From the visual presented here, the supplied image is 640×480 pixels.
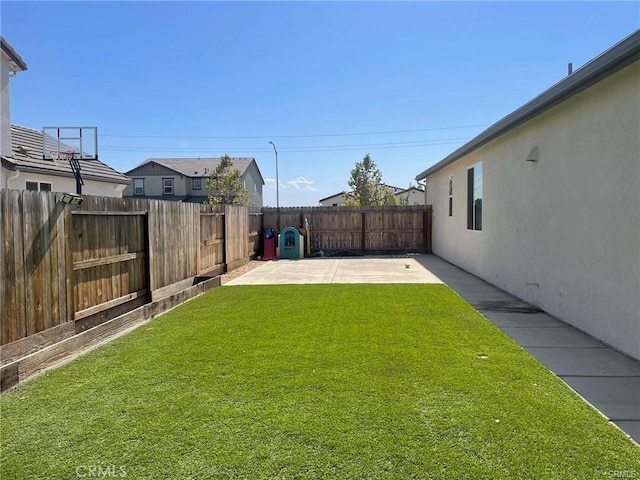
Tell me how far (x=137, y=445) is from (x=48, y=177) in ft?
42.0

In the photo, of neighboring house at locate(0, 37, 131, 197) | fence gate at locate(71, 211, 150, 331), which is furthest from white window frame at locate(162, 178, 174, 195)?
fence gate at locate(71, 211, 150, 331)

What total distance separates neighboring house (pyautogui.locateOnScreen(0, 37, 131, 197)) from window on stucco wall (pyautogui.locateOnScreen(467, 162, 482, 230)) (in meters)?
12.2

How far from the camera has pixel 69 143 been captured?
1342cm

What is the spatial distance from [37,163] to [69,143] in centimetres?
150

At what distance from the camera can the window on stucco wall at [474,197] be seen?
32.2 feet

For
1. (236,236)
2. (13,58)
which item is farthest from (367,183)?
(13,58)

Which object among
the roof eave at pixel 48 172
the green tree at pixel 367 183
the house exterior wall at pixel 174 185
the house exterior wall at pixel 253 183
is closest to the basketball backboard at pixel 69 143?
the roof eave at pixel 48 172

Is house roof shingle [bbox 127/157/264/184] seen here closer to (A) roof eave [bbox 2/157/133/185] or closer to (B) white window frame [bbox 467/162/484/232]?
(A) roof eave [bbox 2/157/133/185]

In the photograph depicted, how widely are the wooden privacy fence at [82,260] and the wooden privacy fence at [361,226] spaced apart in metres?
7.94

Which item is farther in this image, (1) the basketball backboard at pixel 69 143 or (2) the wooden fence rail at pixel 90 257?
(1) the basketball backboard at pixel 69 143

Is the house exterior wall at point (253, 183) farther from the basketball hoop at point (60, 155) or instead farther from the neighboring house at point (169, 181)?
the basketball hoop at point (60, 155)

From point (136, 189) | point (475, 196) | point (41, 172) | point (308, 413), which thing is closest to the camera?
point (308, 413)

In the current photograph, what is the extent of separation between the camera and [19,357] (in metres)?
3.94

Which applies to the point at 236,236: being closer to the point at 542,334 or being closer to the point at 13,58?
the point at 13,58
